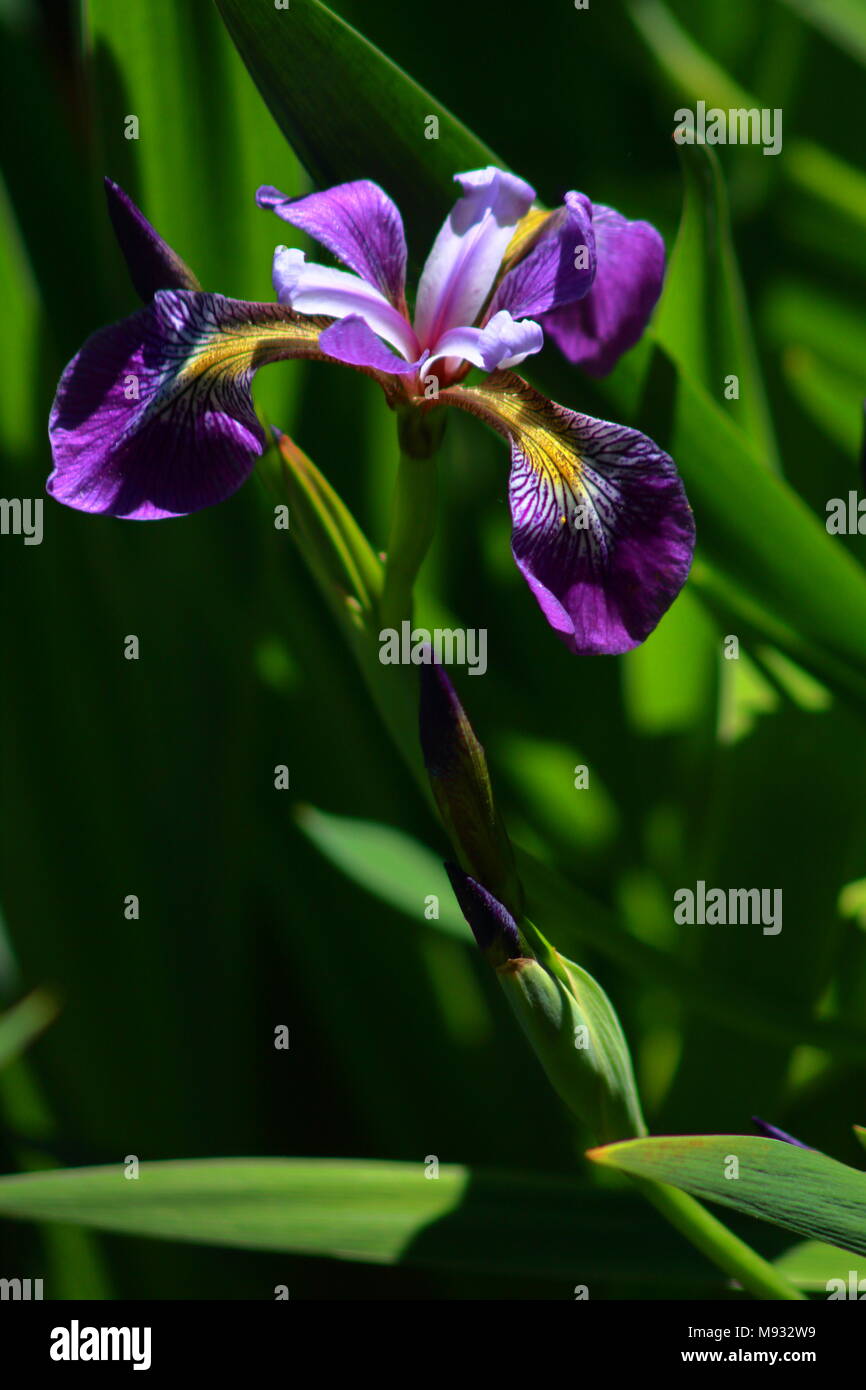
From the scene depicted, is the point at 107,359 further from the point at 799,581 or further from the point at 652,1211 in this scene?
the point at 652,1211

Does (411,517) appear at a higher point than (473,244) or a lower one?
lower

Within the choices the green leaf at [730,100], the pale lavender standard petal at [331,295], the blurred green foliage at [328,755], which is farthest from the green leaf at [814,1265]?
the green leaf at [730,100]

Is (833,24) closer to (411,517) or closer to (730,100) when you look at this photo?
(730,100)

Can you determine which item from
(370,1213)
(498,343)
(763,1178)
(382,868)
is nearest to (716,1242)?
(763,1178)

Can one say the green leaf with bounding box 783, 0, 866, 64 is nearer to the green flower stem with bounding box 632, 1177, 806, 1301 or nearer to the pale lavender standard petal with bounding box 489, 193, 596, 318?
the pale lavender standard petal with bounding box 489, 193, 596, 318

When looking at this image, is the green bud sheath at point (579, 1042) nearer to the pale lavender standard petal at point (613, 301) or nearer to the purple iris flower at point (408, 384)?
the purple iris flower at point (408, 384)

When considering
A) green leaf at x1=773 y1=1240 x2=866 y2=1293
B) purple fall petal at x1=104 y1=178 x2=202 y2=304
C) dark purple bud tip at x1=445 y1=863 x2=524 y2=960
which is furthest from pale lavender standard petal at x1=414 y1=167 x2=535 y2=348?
green leaf at x1=773 y1=1240 x2=866 y2=1293
